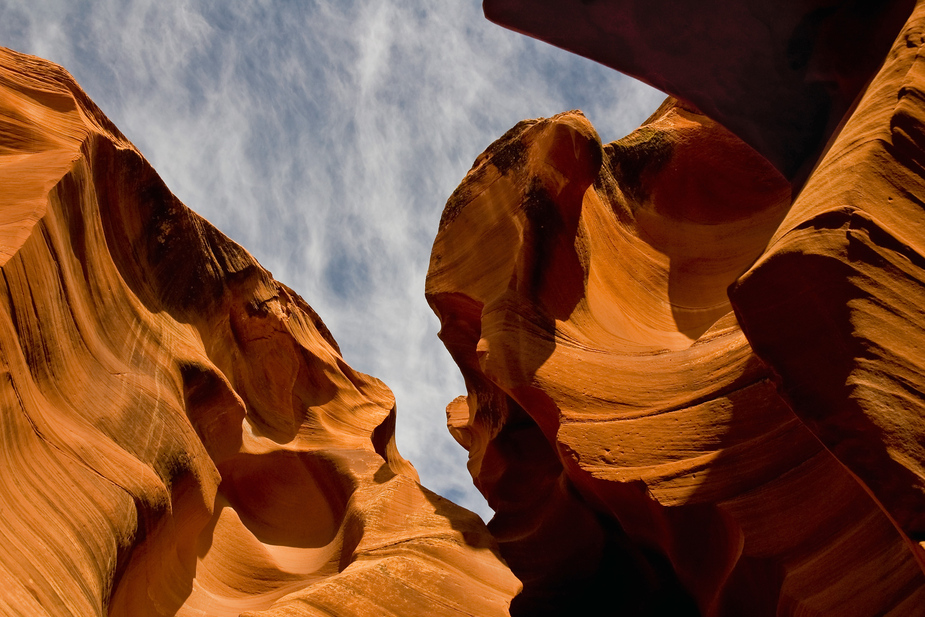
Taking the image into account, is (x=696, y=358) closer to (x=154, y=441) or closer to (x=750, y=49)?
(x=750, y=49)

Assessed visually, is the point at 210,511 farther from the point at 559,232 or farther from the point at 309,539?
the point at 559,232

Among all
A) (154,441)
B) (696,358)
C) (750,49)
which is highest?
(750,49)

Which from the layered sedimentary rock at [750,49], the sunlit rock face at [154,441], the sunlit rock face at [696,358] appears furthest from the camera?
the layered sedimentary rock at [750,49]

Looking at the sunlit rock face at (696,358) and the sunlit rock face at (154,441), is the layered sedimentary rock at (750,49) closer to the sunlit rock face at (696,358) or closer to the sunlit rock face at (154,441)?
the sunlit rock face at (696,358)

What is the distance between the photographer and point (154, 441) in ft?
18.3

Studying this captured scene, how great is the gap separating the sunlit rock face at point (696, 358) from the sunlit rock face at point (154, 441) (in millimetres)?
1514

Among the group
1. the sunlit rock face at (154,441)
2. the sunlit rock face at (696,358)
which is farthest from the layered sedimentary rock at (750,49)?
the sunlit rock face at (154,441)

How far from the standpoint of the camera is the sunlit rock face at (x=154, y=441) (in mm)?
4535

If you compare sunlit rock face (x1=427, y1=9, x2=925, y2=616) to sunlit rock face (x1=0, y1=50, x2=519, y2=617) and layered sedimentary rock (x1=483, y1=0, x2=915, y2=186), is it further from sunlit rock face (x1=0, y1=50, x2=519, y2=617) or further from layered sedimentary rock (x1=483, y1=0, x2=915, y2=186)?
sunlit rock face (x1=0, y1=50, x2=519, y2=617)

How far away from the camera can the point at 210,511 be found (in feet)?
20.2

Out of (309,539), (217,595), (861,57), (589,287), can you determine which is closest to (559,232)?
(589,287)

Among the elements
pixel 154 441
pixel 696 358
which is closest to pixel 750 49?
pixel 696 358

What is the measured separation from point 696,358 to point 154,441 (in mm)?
4247

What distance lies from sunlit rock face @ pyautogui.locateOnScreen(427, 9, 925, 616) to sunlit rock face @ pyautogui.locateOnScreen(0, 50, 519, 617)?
1514 mm
